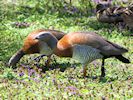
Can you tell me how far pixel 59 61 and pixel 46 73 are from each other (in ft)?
4.55

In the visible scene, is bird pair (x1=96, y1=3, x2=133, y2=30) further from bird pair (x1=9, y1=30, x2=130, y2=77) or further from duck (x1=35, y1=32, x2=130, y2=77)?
duck (x1=35, y1=32, x2=130, y2=77)

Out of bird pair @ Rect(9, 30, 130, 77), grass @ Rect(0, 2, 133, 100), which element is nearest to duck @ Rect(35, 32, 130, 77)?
bird pair @ Rect(9, 30, 130, 77)

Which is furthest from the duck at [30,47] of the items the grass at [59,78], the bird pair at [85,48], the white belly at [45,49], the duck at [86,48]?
the duck at [86,48]

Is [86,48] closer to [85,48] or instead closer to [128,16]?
[85,48]

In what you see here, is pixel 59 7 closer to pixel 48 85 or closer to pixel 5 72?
pixel 5 72

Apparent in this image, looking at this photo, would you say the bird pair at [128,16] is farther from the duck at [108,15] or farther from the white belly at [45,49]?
the white belly at [45,49]

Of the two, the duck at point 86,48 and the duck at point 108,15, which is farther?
the duck at point 108,15

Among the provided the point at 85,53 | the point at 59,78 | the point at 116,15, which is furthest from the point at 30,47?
the point at 116,15

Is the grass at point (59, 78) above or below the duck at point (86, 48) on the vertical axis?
below

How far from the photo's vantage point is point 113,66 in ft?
30.6

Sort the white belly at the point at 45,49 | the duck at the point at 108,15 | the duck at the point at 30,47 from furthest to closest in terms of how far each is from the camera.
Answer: the duck at the point at 108,15, the duck at the point at 30,47, the white belly at the point at 45,49

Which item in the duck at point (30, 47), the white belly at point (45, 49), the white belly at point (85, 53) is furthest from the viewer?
the duck at point (30, 47)

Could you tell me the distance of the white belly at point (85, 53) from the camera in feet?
25.6

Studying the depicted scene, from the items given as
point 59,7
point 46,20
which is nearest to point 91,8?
point 59,7
